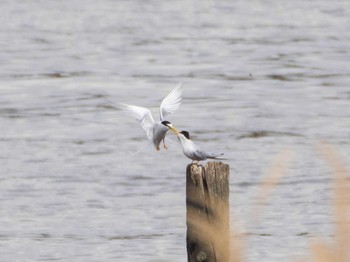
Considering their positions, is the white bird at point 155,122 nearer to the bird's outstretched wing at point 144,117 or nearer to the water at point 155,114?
the bird's outstretched wing at point 144,117

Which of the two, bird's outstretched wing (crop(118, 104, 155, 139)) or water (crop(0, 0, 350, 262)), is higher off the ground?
bird's outstretched wing (crop(118, 104, 155, 139))

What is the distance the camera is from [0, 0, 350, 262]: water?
9.15 m

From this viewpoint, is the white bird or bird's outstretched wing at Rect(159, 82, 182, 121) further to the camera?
bird's outstretched wing at Rect(159, 82, 182, 121)

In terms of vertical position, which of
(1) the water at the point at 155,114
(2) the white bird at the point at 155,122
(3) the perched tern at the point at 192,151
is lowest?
(1) the water at the point at 155,114

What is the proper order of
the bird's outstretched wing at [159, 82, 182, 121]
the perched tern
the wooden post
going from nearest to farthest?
the wooden post → the perched tern → the bird's outstretched wing at [159, 82, 182, 121]

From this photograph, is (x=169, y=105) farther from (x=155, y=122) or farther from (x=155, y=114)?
(x=155, y=114)

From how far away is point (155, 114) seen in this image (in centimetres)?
1326

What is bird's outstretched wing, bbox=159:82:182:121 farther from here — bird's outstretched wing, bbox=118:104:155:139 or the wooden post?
the wooden post

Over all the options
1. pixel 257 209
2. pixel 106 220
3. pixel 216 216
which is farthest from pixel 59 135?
pixel 257 209

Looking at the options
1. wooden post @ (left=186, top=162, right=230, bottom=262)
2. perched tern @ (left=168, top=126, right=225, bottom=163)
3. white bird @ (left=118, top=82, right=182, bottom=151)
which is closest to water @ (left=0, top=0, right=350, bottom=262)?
wooden post @ (left=186, top=162, right=230, bottom=262)

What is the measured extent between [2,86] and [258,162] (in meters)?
4.89

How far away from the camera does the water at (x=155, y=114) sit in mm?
9148

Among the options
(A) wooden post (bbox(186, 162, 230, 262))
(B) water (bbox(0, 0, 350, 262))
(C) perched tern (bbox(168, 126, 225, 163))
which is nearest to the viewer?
(A) wooden post (bbox(186, 162, 230, 262))

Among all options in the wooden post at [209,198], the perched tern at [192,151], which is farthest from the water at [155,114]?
the perched tern at [192,151]
